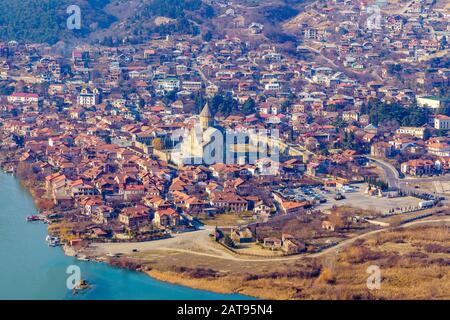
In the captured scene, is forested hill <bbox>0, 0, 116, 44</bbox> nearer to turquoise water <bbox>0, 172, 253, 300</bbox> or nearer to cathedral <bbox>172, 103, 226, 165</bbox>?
cathedral <bbox>172, 103, 226, 165</bbox>

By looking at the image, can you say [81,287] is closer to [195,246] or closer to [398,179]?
[195,246]

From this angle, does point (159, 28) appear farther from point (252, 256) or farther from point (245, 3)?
point (252, 256)

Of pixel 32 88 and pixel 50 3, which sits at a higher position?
pixel 50 3

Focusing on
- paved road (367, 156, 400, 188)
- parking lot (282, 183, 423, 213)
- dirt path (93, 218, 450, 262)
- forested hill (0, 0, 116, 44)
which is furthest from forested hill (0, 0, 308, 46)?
dirt path (93, 218, 450, 262)

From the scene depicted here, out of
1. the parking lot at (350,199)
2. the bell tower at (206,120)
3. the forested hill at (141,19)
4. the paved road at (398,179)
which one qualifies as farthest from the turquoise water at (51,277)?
the forested hill at (141,19)

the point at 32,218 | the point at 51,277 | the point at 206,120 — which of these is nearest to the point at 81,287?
the point at 51,277

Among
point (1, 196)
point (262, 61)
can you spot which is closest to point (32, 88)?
point (262, 61)

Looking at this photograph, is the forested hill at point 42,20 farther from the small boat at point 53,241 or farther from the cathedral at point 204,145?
the small boat at point 53,241
